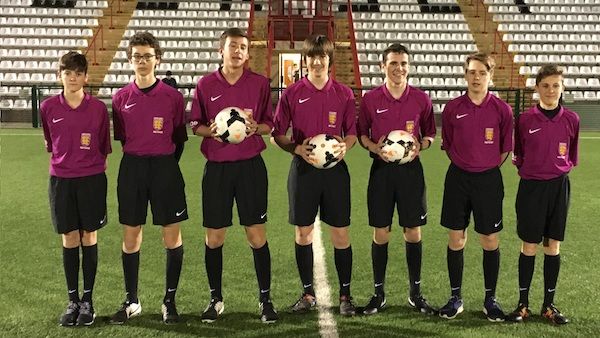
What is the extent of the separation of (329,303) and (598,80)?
1839 centimetres

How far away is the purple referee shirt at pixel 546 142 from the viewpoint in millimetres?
3469

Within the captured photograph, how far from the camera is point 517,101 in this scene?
587 inches

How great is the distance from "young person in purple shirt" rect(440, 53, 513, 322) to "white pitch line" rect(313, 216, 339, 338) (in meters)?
0.72

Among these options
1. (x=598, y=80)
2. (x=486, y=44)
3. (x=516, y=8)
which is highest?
(x=516, y=8)

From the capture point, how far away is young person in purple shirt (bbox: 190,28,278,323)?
350 cm

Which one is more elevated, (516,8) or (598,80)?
(516,8)

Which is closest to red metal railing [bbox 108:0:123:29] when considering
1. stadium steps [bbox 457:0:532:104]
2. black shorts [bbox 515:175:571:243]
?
stadium steps [bbox 457:0:532:104]

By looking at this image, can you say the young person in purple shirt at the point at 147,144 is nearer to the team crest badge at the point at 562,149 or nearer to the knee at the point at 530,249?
the knee at the point at 530,249

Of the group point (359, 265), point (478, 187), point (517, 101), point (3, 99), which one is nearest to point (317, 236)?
point (359, 265)

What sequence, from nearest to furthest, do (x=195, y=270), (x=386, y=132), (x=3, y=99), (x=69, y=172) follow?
(x=69, y=172) → (x=386, y=132) → (x=195, y=270) → (x=3, y=99)

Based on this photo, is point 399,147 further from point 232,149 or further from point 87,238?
point 87,238

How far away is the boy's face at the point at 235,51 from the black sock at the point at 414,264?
1.59 metres

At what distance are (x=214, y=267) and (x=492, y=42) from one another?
18802 millimetres

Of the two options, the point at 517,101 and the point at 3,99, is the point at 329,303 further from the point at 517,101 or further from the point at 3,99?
the point at 3,99
